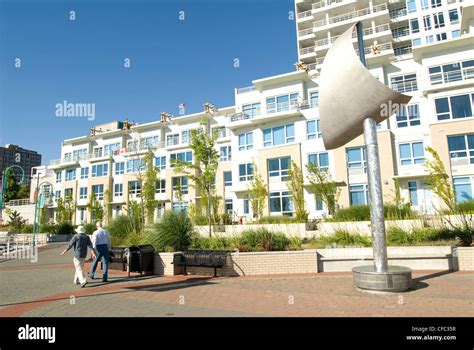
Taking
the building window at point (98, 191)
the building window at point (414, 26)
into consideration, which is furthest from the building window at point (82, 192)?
the building window at point (414, 26)

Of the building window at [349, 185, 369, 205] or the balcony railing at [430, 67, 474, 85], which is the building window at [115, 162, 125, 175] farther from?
the balcony railing at [430, 67, 474, 85]

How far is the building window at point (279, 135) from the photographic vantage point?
29.9 metres

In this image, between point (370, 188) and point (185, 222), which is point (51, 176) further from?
point (370, 188)

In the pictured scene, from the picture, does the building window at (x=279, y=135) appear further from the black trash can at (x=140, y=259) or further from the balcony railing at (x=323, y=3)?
the balcony railing at (x=323, y=3)

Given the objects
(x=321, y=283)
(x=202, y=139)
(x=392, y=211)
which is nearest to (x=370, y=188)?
(x=321, y=283)

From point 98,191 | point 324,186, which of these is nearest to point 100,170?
point 98,191

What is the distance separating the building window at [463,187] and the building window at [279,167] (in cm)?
1251

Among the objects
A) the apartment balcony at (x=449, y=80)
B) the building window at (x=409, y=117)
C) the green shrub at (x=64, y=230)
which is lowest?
the green shrub at (x=64, y=230)

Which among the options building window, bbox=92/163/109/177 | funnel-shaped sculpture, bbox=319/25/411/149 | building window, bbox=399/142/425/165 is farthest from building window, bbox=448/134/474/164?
building window, bbox=92/163/109/177

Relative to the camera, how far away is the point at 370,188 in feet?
26.3

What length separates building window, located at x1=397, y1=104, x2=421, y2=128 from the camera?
25.8 meters

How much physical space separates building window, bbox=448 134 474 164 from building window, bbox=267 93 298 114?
12547 mm

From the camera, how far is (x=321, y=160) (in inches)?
1100
